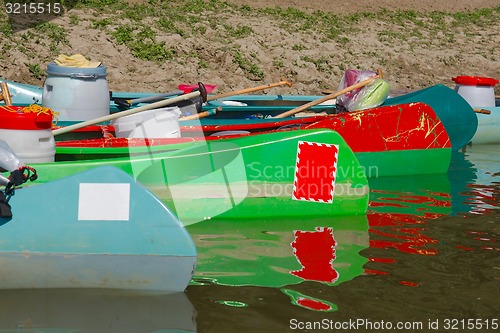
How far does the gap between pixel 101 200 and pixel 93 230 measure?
18cm

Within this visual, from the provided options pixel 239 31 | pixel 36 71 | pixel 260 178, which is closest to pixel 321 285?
pixel 260 178

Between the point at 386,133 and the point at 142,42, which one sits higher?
the point at 142,42

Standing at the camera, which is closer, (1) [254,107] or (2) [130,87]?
(1) [254,107]

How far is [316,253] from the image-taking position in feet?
19.8

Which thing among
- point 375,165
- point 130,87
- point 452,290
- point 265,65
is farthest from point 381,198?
point 265,65

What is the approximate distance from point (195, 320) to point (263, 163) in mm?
2196

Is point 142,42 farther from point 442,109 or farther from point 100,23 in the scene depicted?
point 442,109

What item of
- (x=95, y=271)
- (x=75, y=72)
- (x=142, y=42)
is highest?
(x=75, y=72)

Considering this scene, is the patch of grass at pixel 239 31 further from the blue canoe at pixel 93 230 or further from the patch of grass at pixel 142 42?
the blue canoe at pixel 93 230

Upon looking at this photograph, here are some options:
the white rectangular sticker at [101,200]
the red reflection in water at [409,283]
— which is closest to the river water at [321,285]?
the red reflection in water at [409,283]

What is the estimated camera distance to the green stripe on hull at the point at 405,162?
8663 mm

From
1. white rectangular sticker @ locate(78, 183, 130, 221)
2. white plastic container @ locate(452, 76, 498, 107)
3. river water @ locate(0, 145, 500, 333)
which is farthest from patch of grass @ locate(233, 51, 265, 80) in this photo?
white rectangular sticker @ locate(78, 183, 130, 221)

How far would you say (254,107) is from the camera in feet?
33.2

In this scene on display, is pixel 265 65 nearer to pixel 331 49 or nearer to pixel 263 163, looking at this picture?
pixel 331 49
